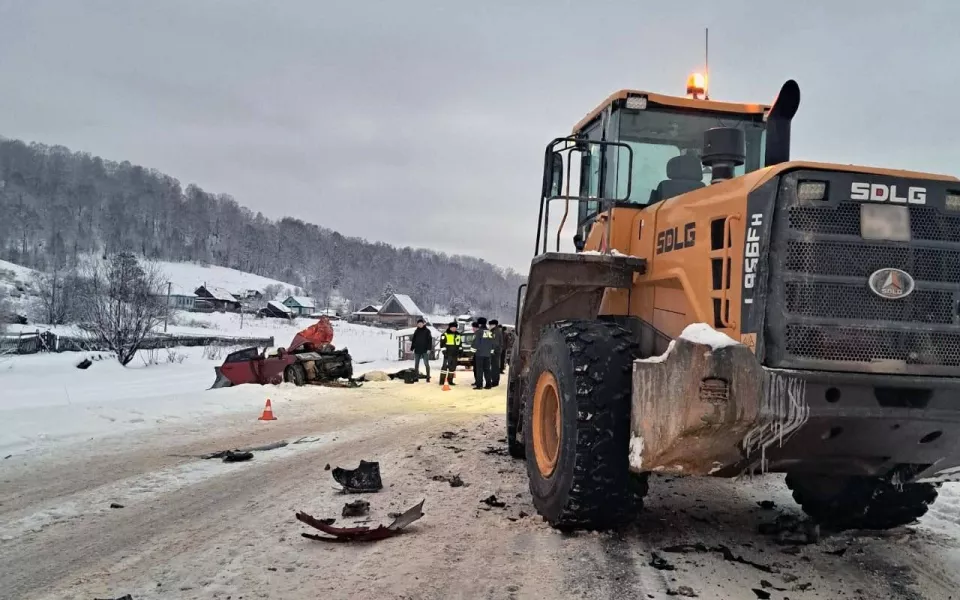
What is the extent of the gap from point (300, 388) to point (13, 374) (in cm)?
1433

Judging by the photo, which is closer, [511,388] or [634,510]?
[634,510]

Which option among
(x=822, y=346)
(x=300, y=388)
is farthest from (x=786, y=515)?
(x=300, y=388)

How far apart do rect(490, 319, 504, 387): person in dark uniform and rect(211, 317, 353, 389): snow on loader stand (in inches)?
141

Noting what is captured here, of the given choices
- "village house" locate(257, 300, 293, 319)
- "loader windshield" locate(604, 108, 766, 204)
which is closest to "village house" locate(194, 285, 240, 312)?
"village house" locate(257, 300, 293, 319)

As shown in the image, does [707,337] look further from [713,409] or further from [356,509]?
[356,509]

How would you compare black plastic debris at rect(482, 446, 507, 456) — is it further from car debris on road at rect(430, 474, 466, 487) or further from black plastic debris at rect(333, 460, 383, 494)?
black plastic debris at rect(333, 460, 383, 494)

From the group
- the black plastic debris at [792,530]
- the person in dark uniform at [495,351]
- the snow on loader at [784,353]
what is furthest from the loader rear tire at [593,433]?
the person in dark uniform at [495,351]

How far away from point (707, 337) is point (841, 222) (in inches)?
35.7

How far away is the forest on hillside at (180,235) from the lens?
385ft

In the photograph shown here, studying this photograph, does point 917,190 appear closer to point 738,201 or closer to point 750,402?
point 738,201

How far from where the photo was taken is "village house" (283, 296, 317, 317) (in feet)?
310

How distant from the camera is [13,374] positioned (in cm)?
2202

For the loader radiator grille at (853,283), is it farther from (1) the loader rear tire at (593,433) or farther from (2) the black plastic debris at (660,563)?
(2) the black plastic debris at (660,563)

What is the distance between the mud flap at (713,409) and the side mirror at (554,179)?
1892mm
